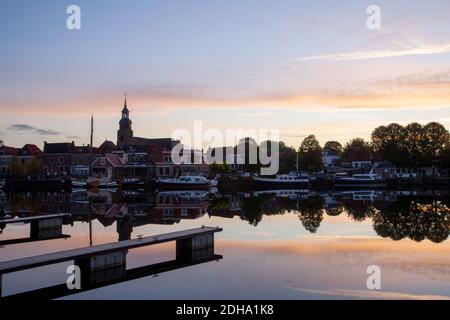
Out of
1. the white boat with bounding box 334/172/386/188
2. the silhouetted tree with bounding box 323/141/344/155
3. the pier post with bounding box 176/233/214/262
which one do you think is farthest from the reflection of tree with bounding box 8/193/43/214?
the silhouetted tree with bounding box 323/141/344/155

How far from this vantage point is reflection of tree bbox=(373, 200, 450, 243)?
82.8 feet

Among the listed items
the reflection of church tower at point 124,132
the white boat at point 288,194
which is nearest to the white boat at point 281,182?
the white boat at point 288,194

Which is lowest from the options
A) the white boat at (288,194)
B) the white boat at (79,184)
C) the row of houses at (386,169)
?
the white boat at (288,194)

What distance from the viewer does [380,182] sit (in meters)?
96.4

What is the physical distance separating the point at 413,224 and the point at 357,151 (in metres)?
106

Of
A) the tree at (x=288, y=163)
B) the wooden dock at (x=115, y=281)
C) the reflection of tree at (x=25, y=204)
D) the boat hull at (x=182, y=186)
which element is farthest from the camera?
the tree at (x=288, y=163)

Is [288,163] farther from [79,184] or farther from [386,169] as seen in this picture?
[79,184]

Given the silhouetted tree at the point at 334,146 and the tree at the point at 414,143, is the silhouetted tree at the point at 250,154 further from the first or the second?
the silhouetted tree at the point at 334,146

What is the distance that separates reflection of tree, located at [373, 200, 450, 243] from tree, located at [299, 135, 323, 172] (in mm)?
71158

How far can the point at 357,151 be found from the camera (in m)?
133

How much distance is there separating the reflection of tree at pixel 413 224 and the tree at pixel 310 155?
71.2 metres

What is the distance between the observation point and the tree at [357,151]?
130m
